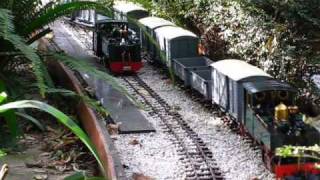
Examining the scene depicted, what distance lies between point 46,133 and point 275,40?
662 cm

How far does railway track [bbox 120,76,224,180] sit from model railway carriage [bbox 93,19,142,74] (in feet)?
3.99

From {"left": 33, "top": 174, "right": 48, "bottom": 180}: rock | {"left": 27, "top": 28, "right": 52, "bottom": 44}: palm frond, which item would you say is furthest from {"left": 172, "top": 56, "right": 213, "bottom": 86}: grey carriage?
{"left": 33, "top": 174, "right": 48, "bottom": 180}: rock

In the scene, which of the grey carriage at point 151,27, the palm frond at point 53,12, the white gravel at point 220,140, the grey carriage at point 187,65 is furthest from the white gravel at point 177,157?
the grey carriage at point 151,27

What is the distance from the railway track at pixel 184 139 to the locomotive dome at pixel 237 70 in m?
1.21

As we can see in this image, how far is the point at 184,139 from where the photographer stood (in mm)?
8320

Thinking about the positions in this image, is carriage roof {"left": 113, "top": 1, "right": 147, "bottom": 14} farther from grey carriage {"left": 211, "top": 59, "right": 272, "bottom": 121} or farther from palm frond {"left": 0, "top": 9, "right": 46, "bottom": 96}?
palm frond {"left": 0, "top": 9, "right": 46, "bottom": 96}

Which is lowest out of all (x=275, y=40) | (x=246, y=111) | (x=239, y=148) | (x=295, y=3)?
(x=239, y=148)

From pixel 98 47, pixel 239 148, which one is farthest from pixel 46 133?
pixel 98 47

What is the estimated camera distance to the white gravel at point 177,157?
274 inches

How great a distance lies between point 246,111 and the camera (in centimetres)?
806

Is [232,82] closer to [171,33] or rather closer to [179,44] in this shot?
[179,44]

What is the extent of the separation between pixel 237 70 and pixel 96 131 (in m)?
4.04

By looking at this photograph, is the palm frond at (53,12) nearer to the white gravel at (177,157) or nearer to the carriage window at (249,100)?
the white gravel at (177,157)

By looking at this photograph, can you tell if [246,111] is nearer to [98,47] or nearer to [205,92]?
[205,92]
